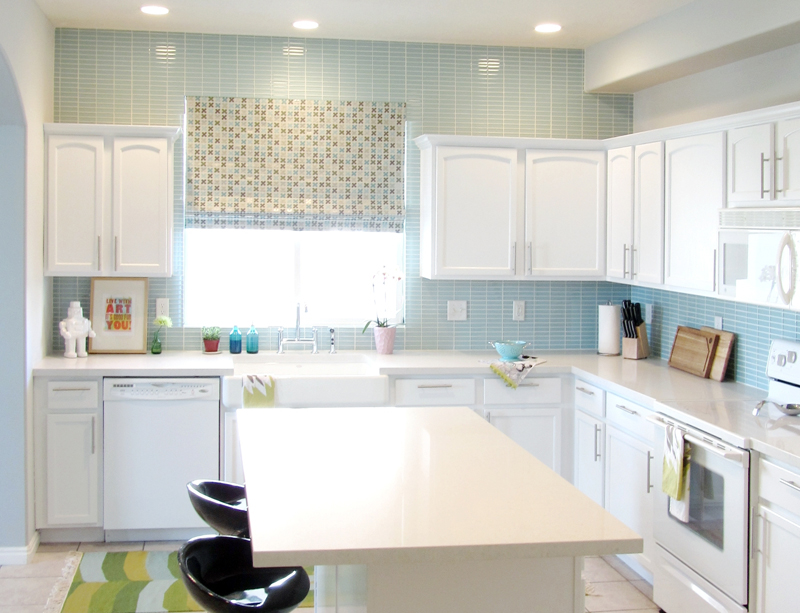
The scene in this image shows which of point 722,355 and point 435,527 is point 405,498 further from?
point 722,355

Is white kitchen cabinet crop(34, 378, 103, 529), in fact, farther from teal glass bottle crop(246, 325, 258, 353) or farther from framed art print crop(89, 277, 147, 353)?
teal glass bottle crop(246, 325, 258, 353)

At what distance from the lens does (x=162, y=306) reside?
4.70m

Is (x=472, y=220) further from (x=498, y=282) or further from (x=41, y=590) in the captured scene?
(x=41, y=590)

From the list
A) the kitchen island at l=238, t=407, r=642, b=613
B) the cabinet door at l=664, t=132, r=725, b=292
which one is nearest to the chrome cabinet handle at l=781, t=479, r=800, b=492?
the kitchen island at l=238, t=407, r=642, b=613

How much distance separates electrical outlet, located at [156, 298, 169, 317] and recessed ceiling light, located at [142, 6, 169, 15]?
1515 millimetres

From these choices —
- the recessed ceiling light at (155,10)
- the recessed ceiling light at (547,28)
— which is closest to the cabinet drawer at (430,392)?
the recessed ceiling light at (547,28)

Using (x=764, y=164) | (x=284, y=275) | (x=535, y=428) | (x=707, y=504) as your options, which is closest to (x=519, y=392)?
(x=535, y=428)

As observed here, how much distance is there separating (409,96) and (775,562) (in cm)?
316

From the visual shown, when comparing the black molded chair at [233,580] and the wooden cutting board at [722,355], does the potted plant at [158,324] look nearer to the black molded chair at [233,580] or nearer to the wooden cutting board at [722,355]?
the black molded chair at [233,580]

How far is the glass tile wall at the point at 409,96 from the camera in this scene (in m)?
4.61

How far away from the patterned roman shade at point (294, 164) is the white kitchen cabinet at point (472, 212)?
33 centimetres

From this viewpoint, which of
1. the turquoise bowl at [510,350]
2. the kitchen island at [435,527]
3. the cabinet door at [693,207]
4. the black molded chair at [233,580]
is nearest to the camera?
the kitchen island at [435,527]

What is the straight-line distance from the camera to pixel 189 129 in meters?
4.61

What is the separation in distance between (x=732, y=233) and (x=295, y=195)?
235 cm
